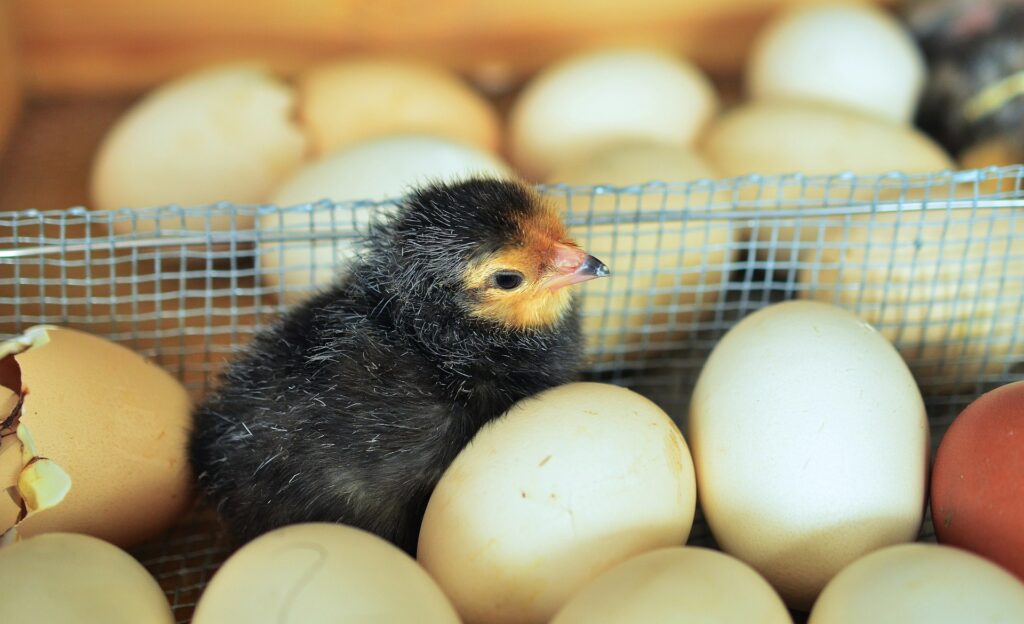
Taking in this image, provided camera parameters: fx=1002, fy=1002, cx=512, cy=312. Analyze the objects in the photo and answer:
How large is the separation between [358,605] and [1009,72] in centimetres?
134

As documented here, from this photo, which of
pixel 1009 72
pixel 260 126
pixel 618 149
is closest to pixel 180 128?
pixel 260 126

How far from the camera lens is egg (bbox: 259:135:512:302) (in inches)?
47.8

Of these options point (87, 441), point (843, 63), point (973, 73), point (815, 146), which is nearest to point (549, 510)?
point (87, 441)

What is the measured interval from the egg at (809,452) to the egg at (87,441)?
519mm

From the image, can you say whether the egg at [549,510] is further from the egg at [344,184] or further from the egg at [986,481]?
the egg at [344,184]

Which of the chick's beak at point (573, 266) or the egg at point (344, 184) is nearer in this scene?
the chick's beak at point (573, 266)

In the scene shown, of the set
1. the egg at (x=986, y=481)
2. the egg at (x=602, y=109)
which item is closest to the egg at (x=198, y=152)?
the egg at (x=602, y=109)

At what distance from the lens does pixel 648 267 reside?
1186 millimetres

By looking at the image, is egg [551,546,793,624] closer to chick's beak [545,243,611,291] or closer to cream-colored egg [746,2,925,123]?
chick's beak [545,243,611,291]

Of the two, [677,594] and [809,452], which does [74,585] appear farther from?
[809,452]

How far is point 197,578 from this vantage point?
39.9 inches

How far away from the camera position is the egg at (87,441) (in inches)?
34.2

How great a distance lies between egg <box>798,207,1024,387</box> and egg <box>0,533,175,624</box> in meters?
0.80

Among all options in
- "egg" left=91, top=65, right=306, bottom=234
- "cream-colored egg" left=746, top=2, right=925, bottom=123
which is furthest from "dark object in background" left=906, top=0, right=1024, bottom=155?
"egg" left=91, top=65, right=306, bottom=234
